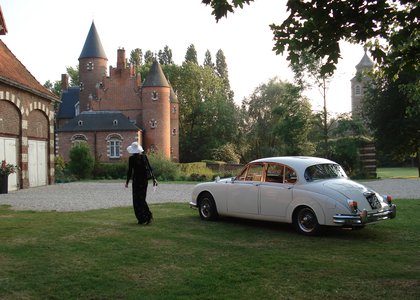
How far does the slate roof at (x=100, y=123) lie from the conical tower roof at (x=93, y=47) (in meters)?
8.22

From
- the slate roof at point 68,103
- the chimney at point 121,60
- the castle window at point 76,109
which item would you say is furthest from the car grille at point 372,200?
the slate roof at point 68,103

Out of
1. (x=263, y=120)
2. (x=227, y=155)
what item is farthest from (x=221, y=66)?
(x=227, y=155)

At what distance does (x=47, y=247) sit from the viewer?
8.09 meters

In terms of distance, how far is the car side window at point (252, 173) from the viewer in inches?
415

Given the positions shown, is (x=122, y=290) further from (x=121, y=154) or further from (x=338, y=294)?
(x=121, y=154)

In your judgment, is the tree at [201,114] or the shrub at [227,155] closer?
the shrub at [227,155]

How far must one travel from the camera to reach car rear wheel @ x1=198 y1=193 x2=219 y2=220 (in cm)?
1141

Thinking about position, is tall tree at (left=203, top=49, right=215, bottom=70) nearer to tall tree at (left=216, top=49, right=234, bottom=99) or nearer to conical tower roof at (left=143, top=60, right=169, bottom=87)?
tall tree at (left=216, top=49, right=234, bottom=99)

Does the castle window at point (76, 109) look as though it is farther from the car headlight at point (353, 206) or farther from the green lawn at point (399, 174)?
the car headlight at point (353, 206)

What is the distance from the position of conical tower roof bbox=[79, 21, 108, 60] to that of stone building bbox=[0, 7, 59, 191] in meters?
33.4

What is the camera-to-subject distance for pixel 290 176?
32.5ft

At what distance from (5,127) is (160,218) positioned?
42.3ft

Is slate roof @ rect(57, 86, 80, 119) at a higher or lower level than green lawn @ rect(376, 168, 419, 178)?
higher

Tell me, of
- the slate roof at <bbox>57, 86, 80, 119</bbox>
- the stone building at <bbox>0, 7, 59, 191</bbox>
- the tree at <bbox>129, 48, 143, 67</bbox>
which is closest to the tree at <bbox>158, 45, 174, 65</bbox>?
the tree at <bbox>129, 48, 143, 67</bbox>
